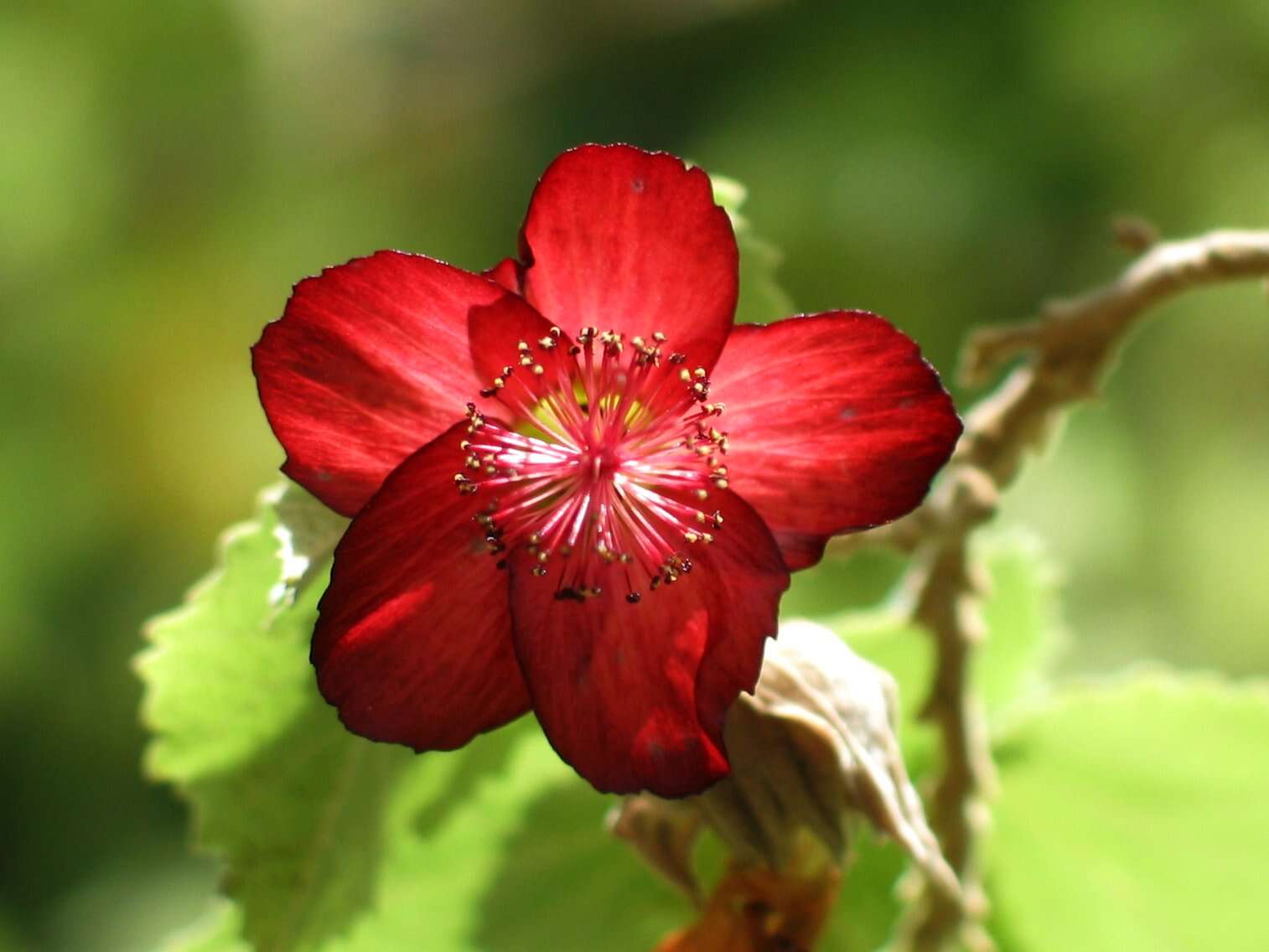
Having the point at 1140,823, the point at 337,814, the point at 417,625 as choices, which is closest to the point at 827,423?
the point at 417,625

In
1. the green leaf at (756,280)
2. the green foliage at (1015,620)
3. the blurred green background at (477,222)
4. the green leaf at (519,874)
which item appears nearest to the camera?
the green leaf at (756,280)

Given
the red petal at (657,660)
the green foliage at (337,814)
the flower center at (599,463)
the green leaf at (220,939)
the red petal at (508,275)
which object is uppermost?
the red petal at (508,275)

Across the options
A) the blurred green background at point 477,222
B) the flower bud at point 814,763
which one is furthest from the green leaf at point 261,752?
the blurred green background at point 477,222

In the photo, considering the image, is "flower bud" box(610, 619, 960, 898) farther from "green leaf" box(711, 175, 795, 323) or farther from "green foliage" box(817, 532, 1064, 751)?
"green foliage" box(817, 532, 1064, 751)

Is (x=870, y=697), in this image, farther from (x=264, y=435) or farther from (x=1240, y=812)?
(x=264, y=435)

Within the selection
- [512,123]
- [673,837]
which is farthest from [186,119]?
[673,837]

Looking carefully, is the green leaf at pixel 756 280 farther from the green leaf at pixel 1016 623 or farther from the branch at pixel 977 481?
the green leaf at pixel 1016 623
